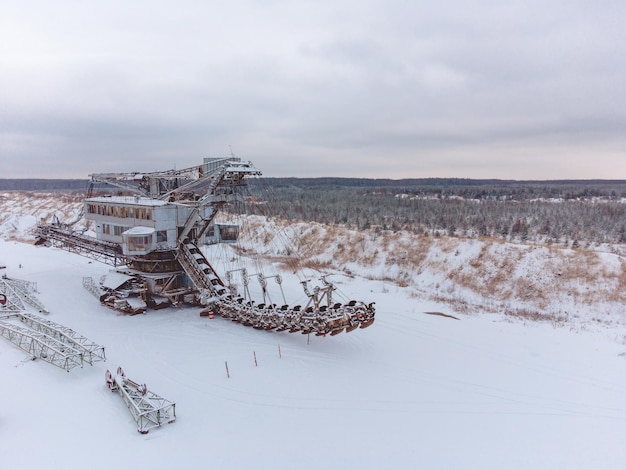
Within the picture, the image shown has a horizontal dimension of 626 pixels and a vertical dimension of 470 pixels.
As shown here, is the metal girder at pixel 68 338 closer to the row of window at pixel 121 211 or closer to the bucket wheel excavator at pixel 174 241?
the bucket wheel excavator at pixel 174 241

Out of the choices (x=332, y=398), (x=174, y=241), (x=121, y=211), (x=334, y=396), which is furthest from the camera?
(x=121, y=211)

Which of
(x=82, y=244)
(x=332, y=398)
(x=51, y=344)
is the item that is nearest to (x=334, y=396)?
(x=332, y=398)

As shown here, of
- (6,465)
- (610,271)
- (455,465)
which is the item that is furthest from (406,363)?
(610,271)

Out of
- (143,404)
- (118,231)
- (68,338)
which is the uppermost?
(118,231)

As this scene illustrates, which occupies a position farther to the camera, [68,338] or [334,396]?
[68,338]

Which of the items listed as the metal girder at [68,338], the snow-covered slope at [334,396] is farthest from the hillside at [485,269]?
the metal girder at [68,338]

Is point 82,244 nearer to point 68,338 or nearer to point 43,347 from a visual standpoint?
point 68,338

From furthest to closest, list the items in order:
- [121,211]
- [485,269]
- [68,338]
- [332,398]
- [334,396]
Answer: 1. [485,269]
2. [121,211]
3. [68,338]
4. [334,396]
5. [332,398]

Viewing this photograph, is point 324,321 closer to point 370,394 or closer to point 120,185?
point 370,394
